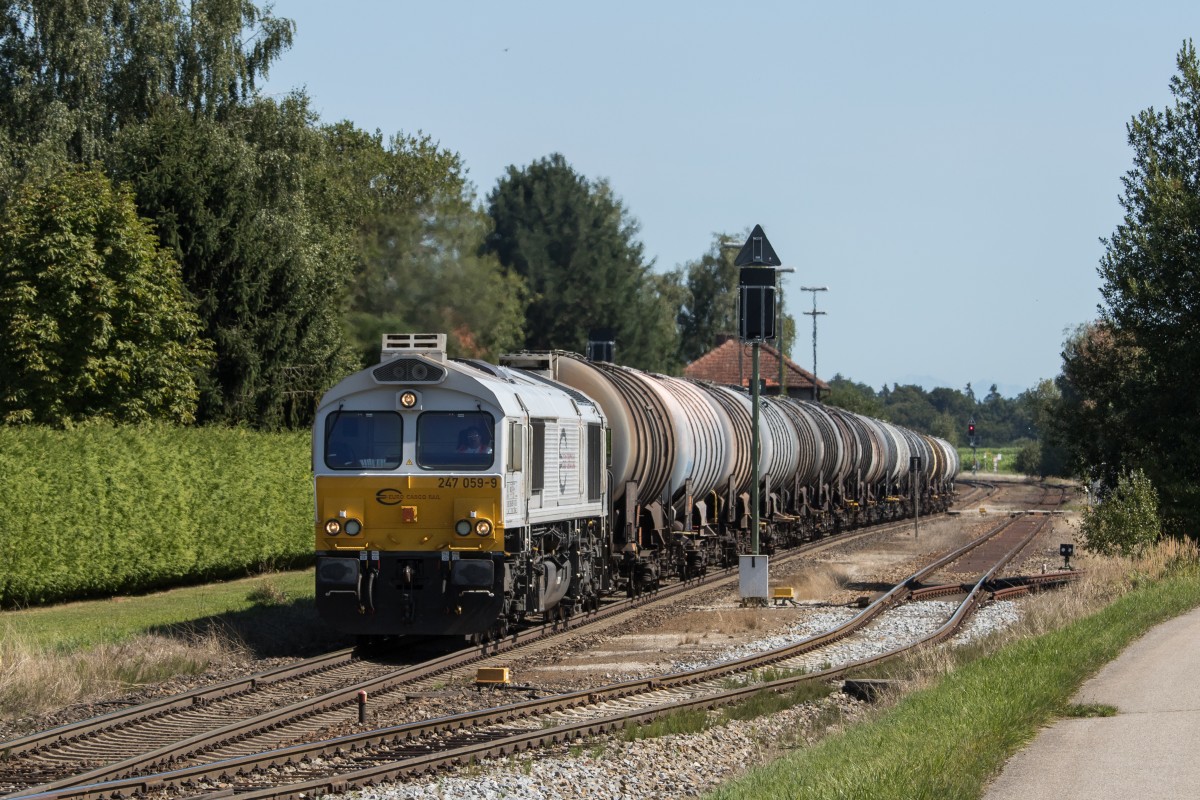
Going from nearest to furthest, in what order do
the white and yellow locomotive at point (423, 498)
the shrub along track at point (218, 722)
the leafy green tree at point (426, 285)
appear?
the shrub along track at point (218, 722)
the white and yellow locomotive at point (423, 498)
the leafy green tree at point (426, 285)

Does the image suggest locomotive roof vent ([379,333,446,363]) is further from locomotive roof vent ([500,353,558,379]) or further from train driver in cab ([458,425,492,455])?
locomotive roof vent ([500,353,558,379])

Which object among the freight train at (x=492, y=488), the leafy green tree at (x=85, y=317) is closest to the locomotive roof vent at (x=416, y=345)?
the freight train at (x=492, y=488)

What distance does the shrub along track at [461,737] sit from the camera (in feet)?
33.6

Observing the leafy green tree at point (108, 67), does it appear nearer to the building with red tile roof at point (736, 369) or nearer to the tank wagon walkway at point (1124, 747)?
the tank wagon walkway at point (1124, 747)

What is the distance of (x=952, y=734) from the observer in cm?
1090

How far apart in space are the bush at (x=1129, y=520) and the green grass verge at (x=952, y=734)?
36.2 ft

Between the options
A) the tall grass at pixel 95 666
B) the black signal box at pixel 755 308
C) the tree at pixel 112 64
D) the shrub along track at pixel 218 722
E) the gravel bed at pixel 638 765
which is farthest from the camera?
the tree at pixel 112 64

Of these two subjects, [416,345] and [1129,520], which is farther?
[1129,520]

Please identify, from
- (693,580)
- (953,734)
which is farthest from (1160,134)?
(953,734)

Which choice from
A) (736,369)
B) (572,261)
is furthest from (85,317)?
(736,369)

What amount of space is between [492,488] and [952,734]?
24.4 ft

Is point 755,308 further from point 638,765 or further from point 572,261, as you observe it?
point 572,261

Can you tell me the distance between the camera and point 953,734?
10.9m

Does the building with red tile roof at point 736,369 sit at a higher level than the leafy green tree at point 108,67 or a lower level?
lower
